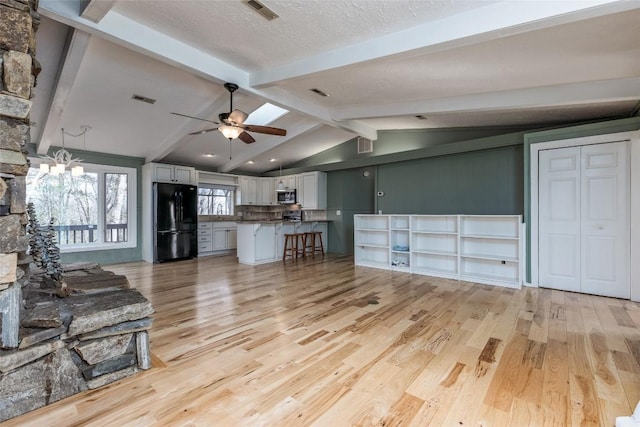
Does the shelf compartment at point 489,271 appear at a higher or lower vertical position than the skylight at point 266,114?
lower

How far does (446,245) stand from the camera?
217 inches

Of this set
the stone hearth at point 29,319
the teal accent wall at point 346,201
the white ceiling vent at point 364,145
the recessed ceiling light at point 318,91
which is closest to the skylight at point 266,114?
the recessed ceiling light at point 318,91

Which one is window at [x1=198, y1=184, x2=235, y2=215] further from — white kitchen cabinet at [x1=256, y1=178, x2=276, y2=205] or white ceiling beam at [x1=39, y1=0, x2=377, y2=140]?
white ceiling beam at [x1=39, y1=0, x2=377, y2=140]

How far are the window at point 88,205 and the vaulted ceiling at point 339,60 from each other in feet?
2.92

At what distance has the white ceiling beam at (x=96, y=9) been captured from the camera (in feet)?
8.34

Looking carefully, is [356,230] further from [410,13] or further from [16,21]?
[16,21]

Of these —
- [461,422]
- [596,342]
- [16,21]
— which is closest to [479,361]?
[461,422]

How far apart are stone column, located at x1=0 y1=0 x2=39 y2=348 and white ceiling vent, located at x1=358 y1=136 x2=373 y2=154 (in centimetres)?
626

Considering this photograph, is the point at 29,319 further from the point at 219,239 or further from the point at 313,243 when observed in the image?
the point at 219,239

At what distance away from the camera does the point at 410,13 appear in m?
2.61

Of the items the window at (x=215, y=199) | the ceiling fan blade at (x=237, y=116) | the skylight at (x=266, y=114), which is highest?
the skylight at (x=266, y=114)

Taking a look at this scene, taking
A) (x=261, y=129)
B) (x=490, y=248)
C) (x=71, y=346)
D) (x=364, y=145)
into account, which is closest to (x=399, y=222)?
(x=490, y=248)

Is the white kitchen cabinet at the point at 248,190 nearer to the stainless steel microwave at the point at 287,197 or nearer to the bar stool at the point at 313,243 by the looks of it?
the stainless steel microwave at the point at 287,197

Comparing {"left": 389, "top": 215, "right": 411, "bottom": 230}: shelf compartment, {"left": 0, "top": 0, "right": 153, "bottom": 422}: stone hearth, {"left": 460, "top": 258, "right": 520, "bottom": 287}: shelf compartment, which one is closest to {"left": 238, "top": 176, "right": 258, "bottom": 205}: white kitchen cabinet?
{"left": 389, "top": 215, "right": 411, "bottom": 230}: shelf compartment
